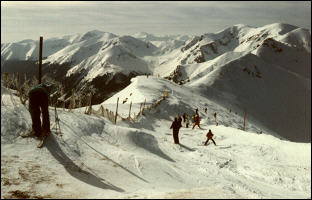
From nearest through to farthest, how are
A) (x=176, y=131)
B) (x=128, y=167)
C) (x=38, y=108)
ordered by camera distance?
1. (x=38, y=108)
2. (x=128, y=167)
3. (x=176, y=131)

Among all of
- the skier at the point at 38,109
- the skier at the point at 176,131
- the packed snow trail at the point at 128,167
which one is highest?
the skier at the point at 38,109

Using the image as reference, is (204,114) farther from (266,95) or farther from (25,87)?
(266,95)

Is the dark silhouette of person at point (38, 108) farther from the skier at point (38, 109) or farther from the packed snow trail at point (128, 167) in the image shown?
the packed snow trail at point (128, 167)

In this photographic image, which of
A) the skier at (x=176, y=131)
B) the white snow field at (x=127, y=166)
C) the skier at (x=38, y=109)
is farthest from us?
the skier at (x=176, y=131)

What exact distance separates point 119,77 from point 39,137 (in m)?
139

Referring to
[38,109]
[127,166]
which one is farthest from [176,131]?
[38,109]

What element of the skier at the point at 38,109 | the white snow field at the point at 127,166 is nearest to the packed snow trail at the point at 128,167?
the white snow field at the point at 127,166

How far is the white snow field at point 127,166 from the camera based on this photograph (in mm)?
5855

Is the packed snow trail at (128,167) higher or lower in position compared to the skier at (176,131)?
higher

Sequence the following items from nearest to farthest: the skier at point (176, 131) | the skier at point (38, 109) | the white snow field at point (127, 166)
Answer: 1. the white snow field at point (127, 166)
2. the skier at point (38, 109)
3. the skier at point (176, 131)

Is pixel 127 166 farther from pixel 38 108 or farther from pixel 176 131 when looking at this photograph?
pixel 176 131

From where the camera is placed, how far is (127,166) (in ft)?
26.6

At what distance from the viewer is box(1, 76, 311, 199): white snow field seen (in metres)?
5.86

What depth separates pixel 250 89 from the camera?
214ft
